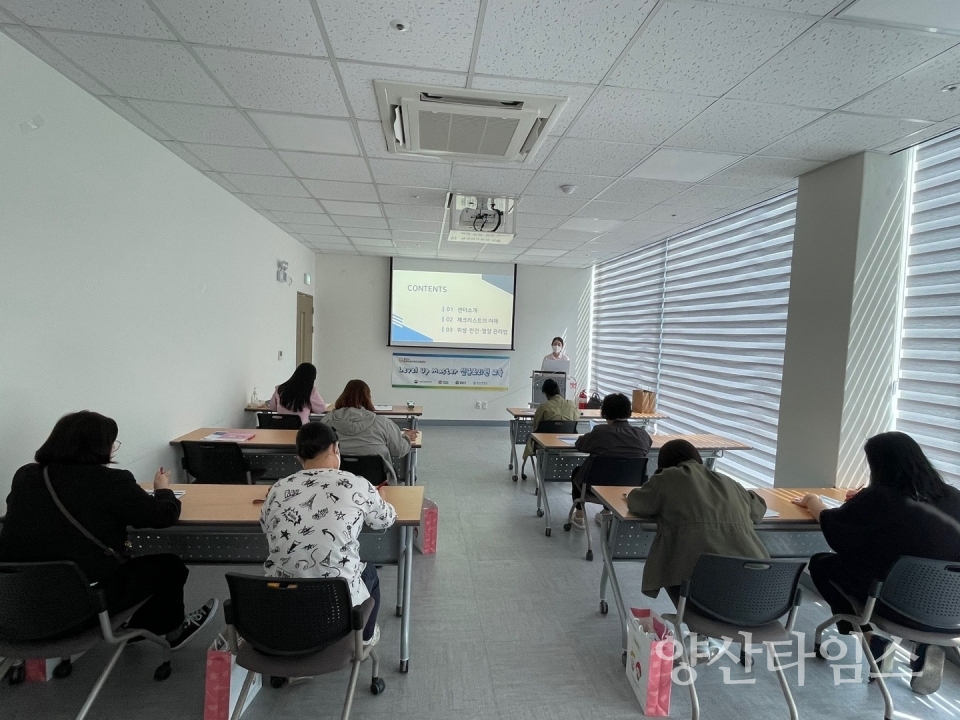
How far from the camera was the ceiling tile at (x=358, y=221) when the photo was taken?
5424mm

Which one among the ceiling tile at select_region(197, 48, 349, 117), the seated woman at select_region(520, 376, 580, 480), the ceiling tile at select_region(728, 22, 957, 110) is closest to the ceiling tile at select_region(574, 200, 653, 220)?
the seated woman at select_region(520, 376, 580, 480)

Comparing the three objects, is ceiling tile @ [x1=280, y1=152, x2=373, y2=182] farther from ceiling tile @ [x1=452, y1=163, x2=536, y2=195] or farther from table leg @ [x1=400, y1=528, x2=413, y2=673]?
table leg @ [x1=400, y1=528, x2=413, y2=673]

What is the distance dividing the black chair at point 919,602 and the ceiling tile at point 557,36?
2.35 metres

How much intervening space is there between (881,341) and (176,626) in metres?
4.21

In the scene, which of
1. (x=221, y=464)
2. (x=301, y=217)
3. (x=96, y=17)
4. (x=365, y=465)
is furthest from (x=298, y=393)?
(x=96, y=17)

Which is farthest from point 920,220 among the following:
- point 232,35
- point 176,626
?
point 176,626

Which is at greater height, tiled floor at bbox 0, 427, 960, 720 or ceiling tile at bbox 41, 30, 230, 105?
ceiling tile at bbox 41, 30, 230, 105

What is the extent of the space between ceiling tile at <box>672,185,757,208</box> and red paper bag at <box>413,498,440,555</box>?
323 cm

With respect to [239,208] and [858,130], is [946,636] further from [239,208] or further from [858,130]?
[239,208]

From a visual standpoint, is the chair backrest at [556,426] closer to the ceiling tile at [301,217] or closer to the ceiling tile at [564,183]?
the ceiling tile at [564,183]

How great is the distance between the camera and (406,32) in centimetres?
202

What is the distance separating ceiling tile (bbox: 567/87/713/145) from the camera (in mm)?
2500

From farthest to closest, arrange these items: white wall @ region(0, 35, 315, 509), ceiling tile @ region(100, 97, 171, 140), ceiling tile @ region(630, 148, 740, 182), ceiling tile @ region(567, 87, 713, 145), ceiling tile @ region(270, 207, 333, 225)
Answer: ceiling tile @ region(270, 207, 333, 225) → ceiling tile @ region(630, 148, 740, 182) → ceiling tile @ region(100, 97, 171, 140) → ceiling tile @ region(567, 87, 713, 145) → white wall @ region(0, 35, 315, 509)

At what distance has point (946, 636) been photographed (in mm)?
1983
